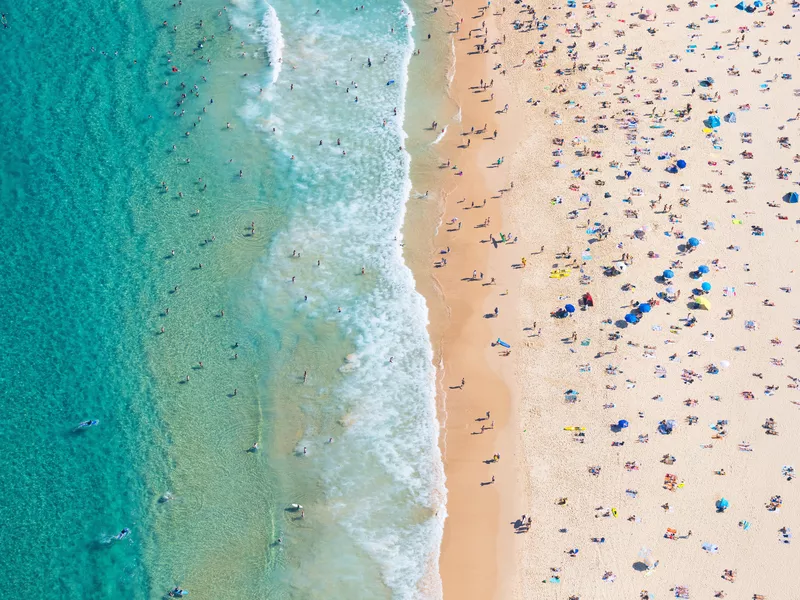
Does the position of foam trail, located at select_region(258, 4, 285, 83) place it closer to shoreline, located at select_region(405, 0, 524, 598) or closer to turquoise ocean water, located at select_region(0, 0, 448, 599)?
turquoise ocean water, located at select_region(0, 0, 448, 599)

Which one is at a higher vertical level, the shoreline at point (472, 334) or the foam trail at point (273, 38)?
the foam trail at point (273, 38)

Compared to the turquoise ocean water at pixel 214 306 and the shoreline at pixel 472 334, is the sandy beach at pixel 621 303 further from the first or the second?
the turquoise ocean water at pixel 214 306

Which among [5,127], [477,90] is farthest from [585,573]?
[5,127]

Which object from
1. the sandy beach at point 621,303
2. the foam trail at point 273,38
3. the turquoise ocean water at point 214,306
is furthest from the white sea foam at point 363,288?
the sandy beach at point 621,303

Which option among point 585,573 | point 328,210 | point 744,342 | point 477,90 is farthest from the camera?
point 477,90

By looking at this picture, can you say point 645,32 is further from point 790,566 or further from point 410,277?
point 790,566

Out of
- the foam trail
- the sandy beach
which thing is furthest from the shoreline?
the foam trail
